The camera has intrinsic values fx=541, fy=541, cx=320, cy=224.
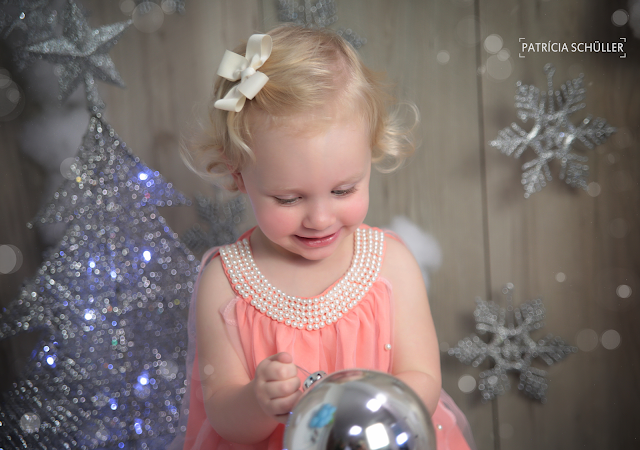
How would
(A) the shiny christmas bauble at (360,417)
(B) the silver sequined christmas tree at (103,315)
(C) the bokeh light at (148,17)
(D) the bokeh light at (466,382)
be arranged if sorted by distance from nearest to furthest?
1. (A) the shiny christmas bauble at (360,417)
2. (B) the silver sequined christmas tree at (103,315)
3. (C) the bokeh light at (148,17)
4. (D) the bokeh light at (466,382)

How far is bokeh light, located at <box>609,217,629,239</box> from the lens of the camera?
1.38m

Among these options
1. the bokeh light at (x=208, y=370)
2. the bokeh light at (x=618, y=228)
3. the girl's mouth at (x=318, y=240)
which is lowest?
the bokeh light at (x=208, y=370)

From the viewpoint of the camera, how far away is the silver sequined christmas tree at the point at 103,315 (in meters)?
1.21

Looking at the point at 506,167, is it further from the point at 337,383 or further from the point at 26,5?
the point at 26,5

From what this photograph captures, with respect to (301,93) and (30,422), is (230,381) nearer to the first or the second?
(301,93)

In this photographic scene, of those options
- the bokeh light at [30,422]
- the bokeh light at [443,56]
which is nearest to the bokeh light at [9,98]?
the bokeh light at [30,422]

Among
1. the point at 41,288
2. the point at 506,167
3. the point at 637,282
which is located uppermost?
the point at 506,167

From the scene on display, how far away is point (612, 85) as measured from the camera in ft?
4.38

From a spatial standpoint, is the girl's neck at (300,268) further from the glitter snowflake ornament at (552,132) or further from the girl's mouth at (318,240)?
the glitter snowflake ornament at (552,132)

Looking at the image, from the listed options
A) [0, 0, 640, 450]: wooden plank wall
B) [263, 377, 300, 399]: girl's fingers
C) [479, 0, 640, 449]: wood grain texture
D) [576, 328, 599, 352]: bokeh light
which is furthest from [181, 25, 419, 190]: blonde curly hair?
[576, 328, 599, 352]: bokeh light

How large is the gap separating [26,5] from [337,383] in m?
1.18

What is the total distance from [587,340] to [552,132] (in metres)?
0.55

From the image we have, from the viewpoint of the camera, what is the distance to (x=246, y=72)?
81cm

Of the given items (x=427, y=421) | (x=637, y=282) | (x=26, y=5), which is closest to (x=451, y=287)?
(x=637, y=282)
